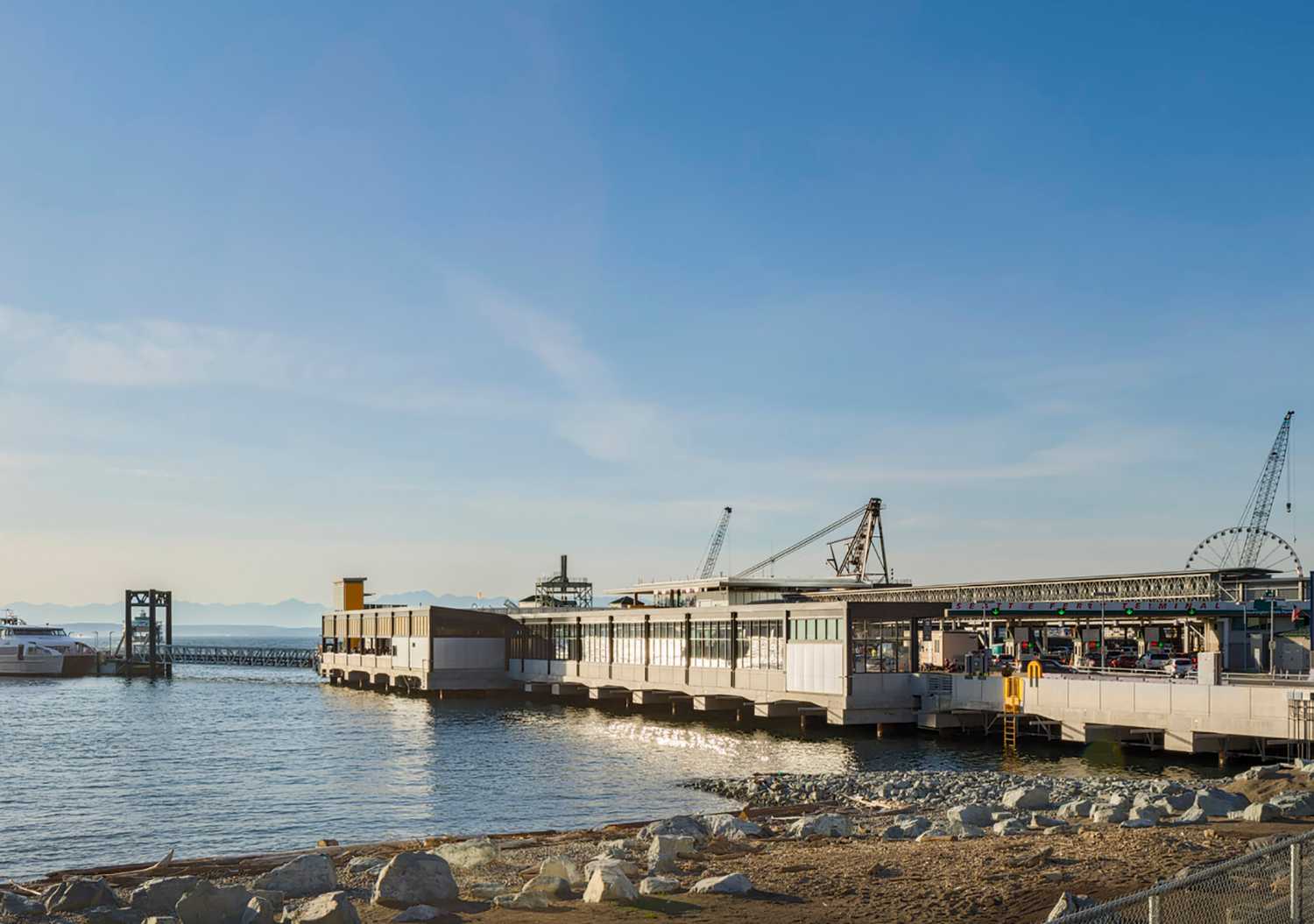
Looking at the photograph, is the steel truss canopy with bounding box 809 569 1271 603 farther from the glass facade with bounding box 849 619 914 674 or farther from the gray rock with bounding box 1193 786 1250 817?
the gray rock with bounding box 1193 786 1250 817

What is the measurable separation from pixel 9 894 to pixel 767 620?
6076 cm

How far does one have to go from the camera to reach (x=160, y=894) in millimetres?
26797

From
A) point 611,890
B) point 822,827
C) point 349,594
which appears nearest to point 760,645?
point 822,827

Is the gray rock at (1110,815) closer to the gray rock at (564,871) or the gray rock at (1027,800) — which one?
the gray rock at (1027,800)

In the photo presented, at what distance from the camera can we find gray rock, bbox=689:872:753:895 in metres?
25.0

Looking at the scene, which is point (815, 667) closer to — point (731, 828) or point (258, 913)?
point (731, 828)

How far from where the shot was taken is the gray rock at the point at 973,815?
34.8 meters

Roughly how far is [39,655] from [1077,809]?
16618 cm

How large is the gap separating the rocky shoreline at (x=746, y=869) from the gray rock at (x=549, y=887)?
0.04 meters

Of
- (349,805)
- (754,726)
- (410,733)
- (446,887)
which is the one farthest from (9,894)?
(754,726)

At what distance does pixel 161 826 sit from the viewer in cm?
4569

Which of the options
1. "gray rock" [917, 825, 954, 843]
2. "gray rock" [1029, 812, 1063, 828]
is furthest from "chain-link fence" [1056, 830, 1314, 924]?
"gray rock" [1029, 812, 1063, 828]

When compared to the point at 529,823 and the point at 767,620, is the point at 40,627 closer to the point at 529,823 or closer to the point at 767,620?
the point at 767,620

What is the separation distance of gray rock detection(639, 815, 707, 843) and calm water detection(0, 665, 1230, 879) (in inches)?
364
